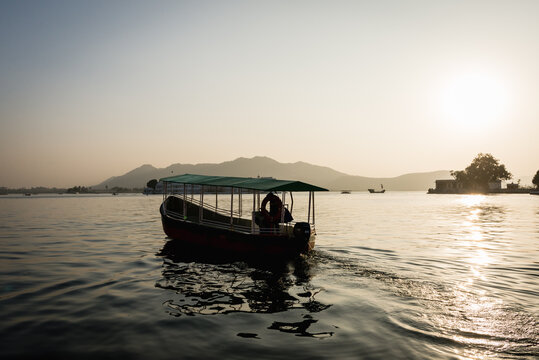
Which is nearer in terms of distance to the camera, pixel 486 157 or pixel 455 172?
pixel 486 157

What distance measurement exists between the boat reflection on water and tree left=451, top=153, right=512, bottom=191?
17138cm

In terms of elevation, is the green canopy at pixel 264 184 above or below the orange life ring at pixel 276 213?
above

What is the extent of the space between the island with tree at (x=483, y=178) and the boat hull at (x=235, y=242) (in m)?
172

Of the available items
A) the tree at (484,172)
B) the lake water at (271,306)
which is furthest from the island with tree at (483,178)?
the lake water at (271,306)

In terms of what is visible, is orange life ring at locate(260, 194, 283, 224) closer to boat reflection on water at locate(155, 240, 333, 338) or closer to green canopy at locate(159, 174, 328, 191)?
green canopy at locate(159, 174, 328, 191)

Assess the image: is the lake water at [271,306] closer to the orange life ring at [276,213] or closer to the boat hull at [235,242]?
the boat hull at [235,242]

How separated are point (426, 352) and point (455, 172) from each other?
18686cm

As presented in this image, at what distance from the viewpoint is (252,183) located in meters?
18.8

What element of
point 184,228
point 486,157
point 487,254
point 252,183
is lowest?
point 487,254

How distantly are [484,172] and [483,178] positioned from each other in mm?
Result: 3002

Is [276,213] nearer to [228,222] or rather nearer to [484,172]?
[228,222]

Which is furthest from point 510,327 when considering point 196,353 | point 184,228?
point 184,228

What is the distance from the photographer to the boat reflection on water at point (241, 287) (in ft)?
33.1

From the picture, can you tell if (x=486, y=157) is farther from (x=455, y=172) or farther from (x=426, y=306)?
(x=426, y=306)
